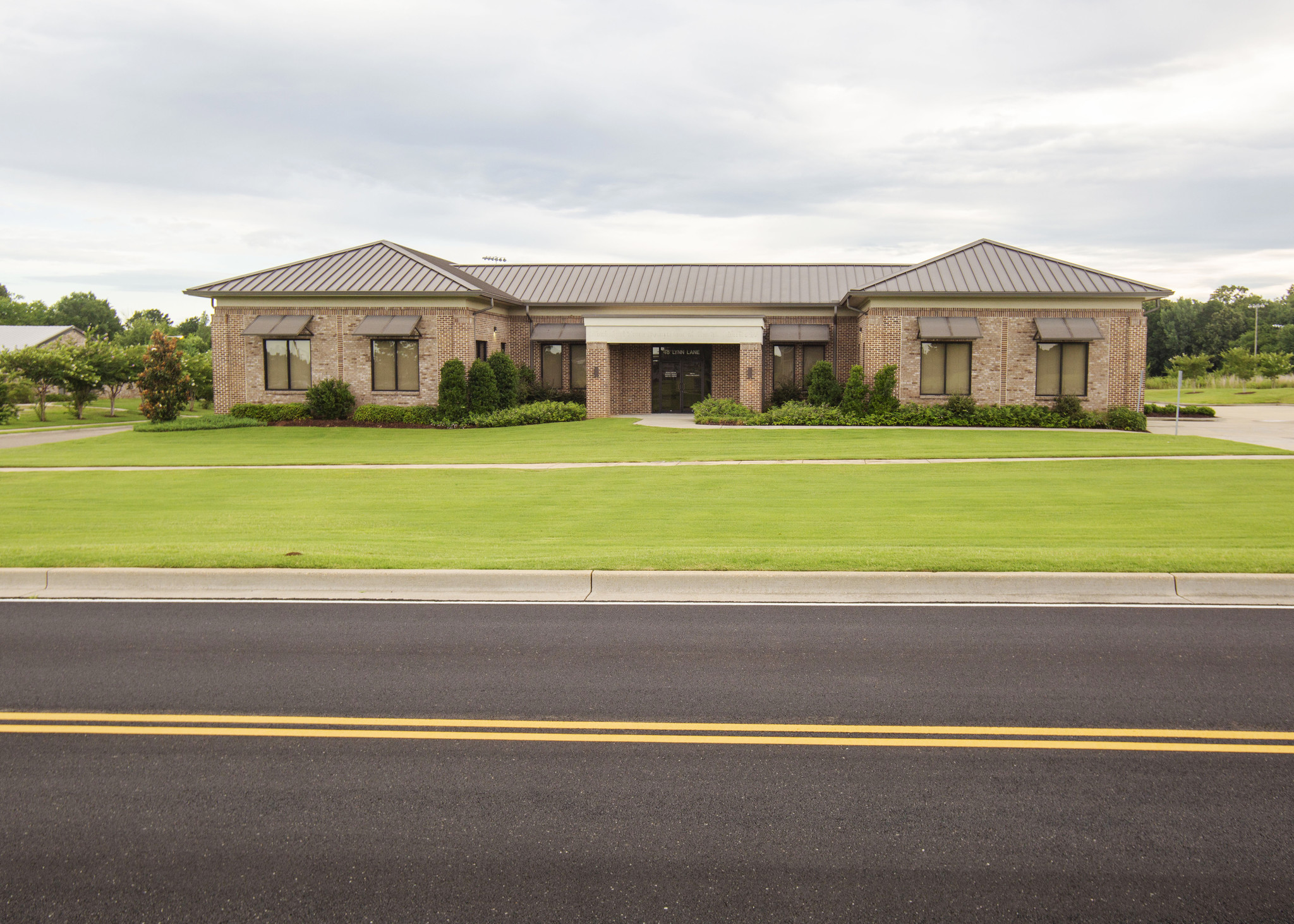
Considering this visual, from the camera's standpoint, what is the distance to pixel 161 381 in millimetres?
30766

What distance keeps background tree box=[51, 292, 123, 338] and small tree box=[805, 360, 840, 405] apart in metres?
101

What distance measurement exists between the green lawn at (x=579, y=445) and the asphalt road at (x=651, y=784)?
13.7m

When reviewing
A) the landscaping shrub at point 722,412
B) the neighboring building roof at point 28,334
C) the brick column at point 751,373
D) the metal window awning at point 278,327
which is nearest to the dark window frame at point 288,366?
the metal window awning at point 278,327

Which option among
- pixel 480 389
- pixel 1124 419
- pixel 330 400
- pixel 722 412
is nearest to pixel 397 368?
pixel 330 400

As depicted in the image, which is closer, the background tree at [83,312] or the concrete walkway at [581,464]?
the concrete walkway at [581,464]

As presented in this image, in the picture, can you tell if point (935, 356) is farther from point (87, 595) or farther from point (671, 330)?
point (87, 595)

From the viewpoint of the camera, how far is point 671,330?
33938 mm

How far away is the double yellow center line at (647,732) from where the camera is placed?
200 inches

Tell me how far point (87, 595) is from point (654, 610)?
5.69 m

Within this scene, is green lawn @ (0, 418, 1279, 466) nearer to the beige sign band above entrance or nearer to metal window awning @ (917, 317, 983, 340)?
metal window awning @ (917, 317, 983, 340)

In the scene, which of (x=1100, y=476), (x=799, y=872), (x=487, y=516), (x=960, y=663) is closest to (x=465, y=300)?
(x=487, y=516)

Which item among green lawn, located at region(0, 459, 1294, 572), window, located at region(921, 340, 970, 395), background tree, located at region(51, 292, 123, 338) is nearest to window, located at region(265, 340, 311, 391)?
green lawn, located at region(0, 459, 1294, 572)

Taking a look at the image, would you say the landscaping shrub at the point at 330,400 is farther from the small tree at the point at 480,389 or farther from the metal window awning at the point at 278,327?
the small tree at the point at 480,389

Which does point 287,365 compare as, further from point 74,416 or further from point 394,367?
point 74,416
